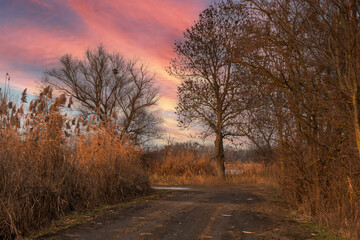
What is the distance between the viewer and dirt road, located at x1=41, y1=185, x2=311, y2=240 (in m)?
5.29

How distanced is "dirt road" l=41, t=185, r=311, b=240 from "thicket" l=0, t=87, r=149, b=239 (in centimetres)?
85

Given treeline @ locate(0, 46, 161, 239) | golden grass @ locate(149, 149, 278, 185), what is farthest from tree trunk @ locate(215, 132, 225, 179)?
treeline @ locate(0, 46, 161, 239)

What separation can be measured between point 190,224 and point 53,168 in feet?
11.6

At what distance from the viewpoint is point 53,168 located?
7.13 meters

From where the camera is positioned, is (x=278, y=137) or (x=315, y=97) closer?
(x=315, y=97)

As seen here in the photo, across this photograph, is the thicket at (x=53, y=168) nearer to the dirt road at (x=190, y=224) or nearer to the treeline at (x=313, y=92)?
the dirt road at (x=190, y=224)

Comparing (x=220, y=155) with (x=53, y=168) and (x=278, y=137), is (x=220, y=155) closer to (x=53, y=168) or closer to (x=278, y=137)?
(x=278, y=137)

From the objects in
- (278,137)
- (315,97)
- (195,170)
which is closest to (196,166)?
(195,170)

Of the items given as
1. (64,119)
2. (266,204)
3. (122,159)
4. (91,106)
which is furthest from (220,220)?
(91,106)

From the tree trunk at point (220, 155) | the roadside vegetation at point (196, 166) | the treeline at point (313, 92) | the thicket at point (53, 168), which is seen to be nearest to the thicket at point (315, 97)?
the treeline at point (313, 92)

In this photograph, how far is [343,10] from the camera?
14.3 ft

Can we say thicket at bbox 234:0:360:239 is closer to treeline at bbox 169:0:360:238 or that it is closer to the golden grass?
treeline at bbox 169:0:360:238

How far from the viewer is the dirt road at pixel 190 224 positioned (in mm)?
5293

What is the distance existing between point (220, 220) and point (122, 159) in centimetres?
435
